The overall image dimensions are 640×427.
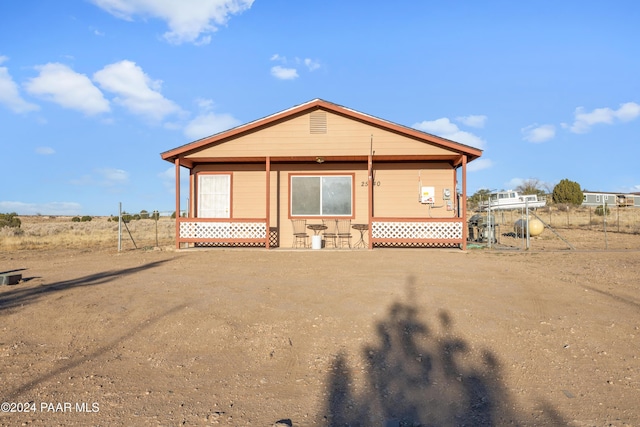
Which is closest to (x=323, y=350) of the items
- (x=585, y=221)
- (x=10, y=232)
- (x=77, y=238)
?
(x=77, y=238)

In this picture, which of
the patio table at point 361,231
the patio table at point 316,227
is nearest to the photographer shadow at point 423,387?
the patio table at point 361,231

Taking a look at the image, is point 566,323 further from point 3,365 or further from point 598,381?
point 3,365

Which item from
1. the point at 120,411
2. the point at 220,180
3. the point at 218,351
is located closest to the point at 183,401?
the point at 120,411

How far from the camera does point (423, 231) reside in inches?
502

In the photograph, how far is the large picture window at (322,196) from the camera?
1388 cm

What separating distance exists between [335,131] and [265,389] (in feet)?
33.7

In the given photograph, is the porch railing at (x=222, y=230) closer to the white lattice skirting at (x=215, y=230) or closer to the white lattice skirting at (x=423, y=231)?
the white lattice skirting at (x=215, y=230)

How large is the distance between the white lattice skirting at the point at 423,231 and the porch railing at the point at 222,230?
3499mm

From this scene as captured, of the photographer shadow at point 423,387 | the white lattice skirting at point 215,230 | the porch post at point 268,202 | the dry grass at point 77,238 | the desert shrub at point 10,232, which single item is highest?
the porch post at point 268,202

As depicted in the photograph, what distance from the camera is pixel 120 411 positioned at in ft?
9.83

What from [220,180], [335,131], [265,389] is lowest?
[265,389]

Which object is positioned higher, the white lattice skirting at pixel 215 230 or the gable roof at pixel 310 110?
the gable roof at pixel 310 110

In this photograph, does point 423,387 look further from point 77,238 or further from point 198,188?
point 77,238

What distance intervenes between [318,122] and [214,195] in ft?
14.0
